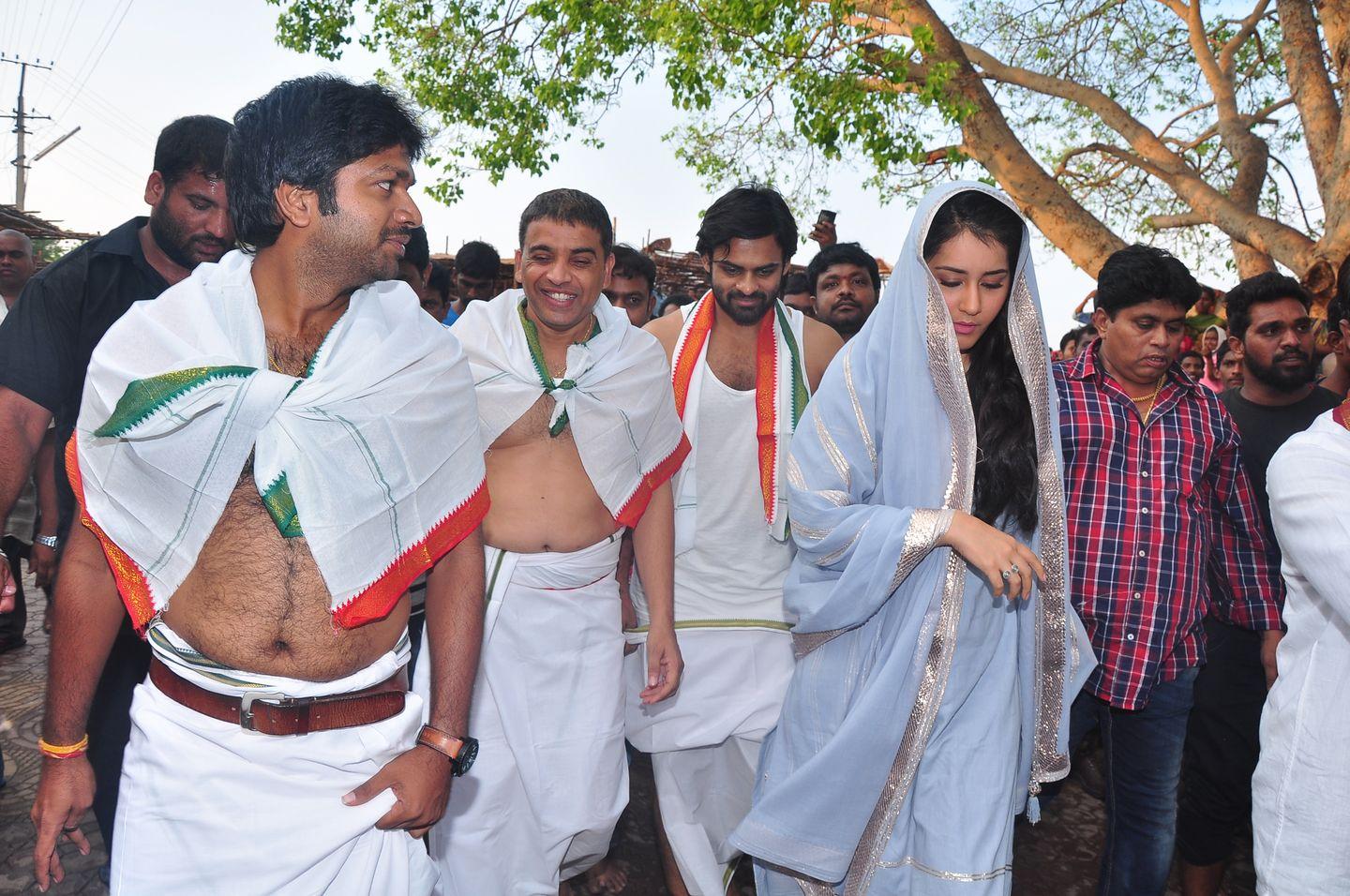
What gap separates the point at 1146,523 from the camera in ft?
10.5

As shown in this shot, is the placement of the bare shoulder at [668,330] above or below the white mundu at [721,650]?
above

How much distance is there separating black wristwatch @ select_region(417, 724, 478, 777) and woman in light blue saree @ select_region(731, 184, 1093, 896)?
0.92 metres

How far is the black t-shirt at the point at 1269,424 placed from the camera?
3826mm

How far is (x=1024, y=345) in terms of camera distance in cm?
281

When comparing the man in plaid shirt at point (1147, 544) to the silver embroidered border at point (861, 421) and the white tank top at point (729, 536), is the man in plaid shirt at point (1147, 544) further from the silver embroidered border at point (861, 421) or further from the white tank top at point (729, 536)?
the white tank top at point (729, 536)

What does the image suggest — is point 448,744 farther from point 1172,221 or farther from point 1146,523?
point 1172,221

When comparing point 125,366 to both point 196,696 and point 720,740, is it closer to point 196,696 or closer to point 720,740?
point 196,696

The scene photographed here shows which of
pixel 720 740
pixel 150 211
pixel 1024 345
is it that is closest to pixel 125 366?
pixel 150 211

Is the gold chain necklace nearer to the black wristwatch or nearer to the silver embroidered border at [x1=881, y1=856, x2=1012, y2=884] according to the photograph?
the silver embroidered border at [x1=881, y1=856, x2=1012, y2=884]

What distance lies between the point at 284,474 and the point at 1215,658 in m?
3.05

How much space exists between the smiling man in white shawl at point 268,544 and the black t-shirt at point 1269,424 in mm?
3016

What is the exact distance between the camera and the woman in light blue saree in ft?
8.58

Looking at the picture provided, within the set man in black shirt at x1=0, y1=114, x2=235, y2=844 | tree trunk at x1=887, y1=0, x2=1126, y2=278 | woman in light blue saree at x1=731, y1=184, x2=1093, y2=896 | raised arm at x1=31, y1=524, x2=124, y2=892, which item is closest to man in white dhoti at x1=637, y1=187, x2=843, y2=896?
A: woman in light blue saree at x1=731, y1=184, x2=1093, y2=896

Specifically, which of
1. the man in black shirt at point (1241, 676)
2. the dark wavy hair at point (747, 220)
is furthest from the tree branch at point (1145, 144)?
the dark wavy hair at point (747, 220)
